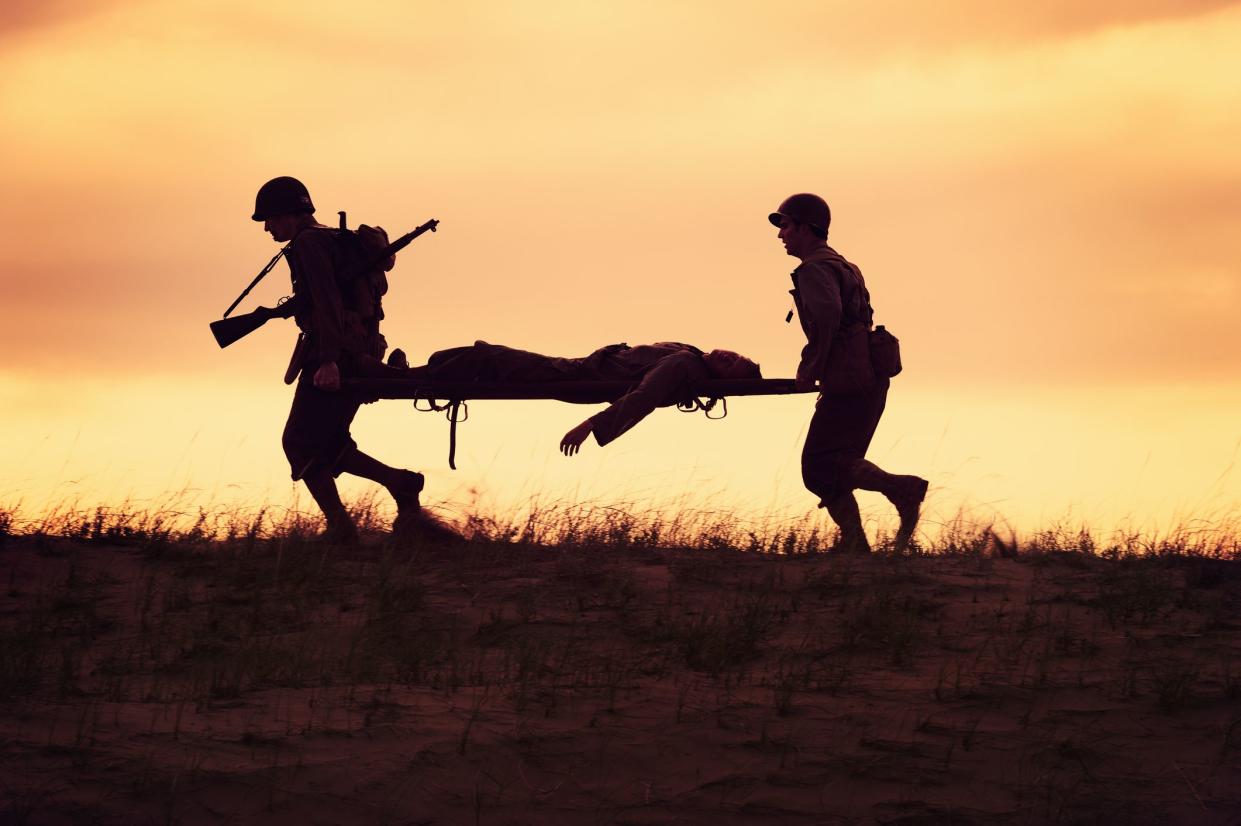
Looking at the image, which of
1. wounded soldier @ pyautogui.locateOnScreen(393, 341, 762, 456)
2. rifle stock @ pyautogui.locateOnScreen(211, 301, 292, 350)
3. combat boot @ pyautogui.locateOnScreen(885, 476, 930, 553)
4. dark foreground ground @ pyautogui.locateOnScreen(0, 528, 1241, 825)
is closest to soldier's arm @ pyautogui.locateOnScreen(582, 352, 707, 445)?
wounded soldier @ pyautogui.locateOnScreen(393, 341, 762, 456)

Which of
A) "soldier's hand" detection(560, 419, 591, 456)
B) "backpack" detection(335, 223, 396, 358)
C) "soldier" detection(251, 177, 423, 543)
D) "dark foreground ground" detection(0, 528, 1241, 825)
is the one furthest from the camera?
"backpack" detection(335, 223, 396, 358)

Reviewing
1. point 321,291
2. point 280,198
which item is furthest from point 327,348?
point 280,198

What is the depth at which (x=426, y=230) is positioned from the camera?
393 inches

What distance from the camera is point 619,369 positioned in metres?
9.48

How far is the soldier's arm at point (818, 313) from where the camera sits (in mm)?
9453

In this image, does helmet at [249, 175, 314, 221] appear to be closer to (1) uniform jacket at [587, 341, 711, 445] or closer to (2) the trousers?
(1) uniform jacket at [587, 341, 711, 445]

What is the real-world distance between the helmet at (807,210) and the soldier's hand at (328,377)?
3.01m

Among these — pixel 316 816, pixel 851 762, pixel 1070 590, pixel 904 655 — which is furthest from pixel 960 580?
pixel 316 816

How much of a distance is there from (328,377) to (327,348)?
21cm

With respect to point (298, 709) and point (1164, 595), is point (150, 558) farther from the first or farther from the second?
point (1164, 595)

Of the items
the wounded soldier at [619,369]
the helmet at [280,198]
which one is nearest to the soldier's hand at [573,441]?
the wounded soldier at [619,369]

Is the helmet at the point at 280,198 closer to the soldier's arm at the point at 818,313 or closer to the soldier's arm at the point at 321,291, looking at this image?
the soldier's arm at the point at 321,291

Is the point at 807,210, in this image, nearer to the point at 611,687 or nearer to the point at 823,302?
the point at 823,302

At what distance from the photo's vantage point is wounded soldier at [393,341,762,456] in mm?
9156
